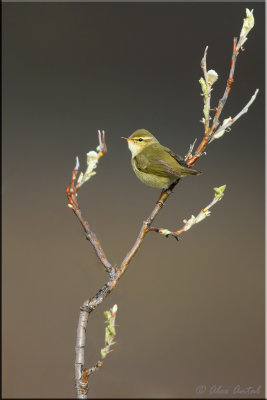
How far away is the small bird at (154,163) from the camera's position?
54 cm

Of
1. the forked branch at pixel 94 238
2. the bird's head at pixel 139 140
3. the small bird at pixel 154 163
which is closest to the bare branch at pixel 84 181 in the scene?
the forked branch at pixel 94 238

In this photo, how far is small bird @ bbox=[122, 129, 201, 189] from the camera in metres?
0.54

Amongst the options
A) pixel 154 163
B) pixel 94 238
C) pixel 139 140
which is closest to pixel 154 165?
pixel 154 163

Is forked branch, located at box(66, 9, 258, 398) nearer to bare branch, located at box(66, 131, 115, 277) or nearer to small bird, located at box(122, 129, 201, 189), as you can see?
bare branch, located at box(66, 131, 115, 277)

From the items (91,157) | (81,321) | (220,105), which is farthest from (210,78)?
(81,321)

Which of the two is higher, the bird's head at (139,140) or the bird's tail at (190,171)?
the bird's head at (139,140)

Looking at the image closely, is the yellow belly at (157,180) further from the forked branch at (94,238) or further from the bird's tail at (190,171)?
the forked branch at (94,238)

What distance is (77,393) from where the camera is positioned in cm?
33

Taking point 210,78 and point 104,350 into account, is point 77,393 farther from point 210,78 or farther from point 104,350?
point 210,78

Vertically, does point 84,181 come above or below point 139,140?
below

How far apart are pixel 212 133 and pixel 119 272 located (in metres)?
0.14

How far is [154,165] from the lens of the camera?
579 millimetres

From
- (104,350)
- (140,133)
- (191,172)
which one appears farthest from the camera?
(140,133)

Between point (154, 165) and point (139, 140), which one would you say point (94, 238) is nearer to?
point (154, 165)
